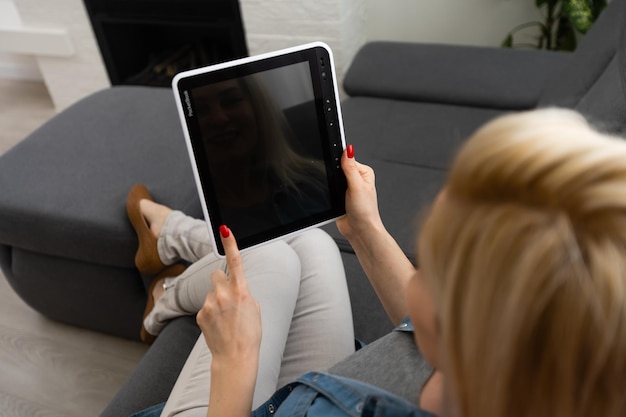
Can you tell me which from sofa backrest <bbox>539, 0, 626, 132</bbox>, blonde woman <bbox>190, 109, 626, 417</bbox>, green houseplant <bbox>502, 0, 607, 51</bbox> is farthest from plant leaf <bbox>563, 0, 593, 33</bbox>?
blonde woman <bbox>190, 109, 626, 417</bbox>

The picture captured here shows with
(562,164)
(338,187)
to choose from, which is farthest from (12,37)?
(562,164)

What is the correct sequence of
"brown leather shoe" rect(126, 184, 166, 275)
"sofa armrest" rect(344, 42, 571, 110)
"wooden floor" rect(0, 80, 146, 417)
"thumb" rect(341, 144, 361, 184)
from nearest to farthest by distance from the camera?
1. "thumb" rect(341, 144, 361, 184)
2. "brown leather shoe" rect(126, 184, 166, 275)
3. "wooden floor" rect(0, 80, 146, 417)
4. "sofa armrest" rect(344, 42, 571, 110)

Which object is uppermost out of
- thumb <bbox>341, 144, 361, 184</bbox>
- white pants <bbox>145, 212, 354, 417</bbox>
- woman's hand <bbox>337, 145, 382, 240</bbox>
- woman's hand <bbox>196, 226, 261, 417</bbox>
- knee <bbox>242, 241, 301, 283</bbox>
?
thumb <bbox>341, 144, 361, 184</bbox>

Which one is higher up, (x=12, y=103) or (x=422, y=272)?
(x=422, y=272)

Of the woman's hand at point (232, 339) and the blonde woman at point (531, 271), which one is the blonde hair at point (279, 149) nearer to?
the woman's hand at point (232, 339)

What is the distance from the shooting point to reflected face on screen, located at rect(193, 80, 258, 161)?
0.81 m

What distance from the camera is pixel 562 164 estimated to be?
365mm

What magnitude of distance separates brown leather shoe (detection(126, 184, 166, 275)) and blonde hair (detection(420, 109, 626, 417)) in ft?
3.25

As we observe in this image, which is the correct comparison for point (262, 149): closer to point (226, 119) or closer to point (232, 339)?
point (226, 119)

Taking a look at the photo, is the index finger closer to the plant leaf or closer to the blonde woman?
the blonde woman

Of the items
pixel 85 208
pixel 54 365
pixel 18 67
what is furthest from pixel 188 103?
pixel 18 67

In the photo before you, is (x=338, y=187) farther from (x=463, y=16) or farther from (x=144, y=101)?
(x=463, y=16)

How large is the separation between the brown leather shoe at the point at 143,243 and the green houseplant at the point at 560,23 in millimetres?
1446

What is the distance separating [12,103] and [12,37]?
361 millimetres
